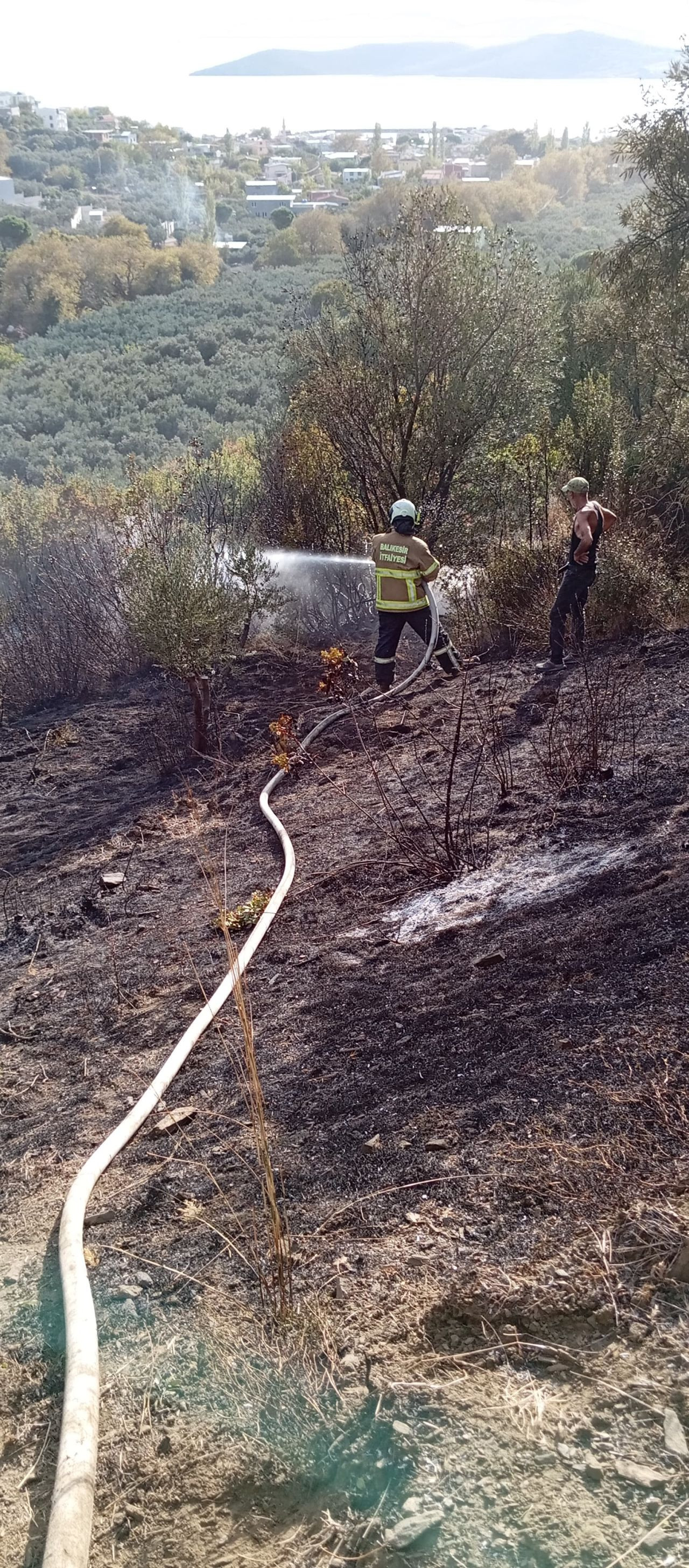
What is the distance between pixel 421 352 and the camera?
1459 cm

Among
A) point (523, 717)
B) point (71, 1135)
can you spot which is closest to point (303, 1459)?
point (71, 1135)

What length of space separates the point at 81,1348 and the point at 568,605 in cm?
753

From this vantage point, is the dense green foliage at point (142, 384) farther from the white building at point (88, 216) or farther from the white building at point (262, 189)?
the white building at point (262, 189)

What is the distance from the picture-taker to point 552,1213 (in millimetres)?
2879

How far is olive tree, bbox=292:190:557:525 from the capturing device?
14.6 m

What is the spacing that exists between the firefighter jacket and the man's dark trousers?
1070mm

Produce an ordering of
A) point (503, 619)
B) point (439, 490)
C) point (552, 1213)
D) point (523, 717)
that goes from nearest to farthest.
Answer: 1. point (552, 1213)
2. point (523, 717)
3. point (503, 619)
4. point (439, 490)

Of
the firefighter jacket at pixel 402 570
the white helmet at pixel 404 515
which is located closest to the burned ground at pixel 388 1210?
the firefighter jacket at pixel 402 570

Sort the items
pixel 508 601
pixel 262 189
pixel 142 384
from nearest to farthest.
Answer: pixel 508 601 < pixel 142 384 < pixel 262 189

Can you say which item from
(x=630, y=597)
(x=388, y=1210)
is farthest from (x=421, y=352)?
(x=388, y=1210)

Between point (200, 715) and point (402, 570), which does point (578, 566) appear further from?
point (200, 715)

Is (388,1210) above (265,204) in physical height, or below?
below

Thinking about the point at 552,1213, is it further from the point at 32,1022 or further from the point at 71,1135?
the point at 32,1022

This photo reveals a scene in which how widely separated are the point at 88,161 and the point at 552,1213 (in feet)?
726
